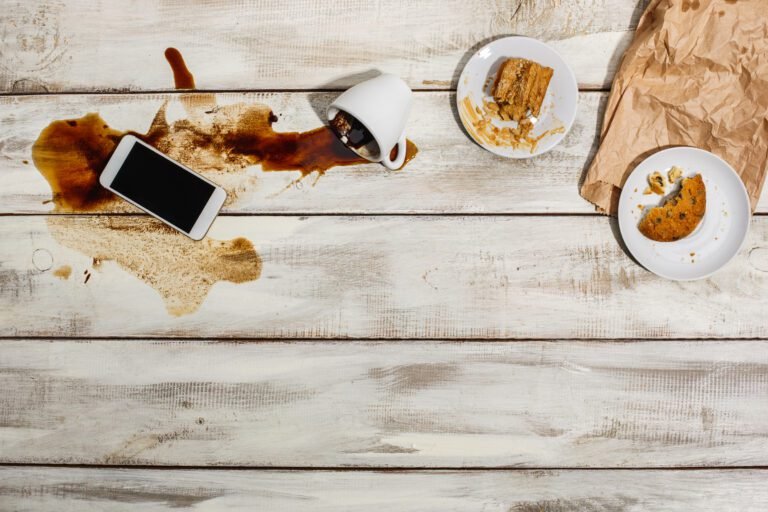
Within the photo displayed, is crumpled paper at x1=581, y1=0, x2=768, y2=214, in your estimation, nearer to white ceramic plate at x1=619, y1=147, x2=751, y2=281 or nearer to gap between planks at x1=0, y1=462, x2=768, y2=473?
white ceramic plate at x1=619, y1=147, x2=751, y2=281

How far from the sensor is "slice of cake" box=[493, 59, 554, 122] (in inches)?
34.6

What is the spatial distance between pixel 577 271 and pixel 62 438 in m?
0.95

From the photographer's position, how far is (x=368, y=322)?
95 cm

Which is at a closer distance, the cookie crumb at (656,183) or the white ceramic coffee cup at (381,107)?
the white ceramic coffee cup at (381,107)

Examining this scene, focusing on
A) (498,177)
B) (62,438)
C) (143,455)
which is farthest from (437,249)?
(62,438)

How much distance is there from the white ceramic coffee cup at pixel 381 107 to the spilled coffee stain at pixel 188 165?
135 millimetres

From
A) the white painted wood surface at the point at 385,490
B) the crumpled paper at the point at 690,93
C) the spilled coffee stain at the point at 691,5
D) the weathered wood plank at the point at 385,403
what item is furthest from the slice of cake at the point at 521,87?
the white painted wood surface at the point at 385,490

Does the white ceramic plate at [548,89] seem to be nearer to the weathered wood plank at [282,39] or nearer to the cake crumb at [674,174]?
the weathered wood plank at [282,39]

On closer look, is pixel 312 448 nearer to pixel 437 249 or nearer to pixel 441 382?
pixel 441 382

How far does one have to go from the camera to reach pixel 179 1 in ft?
3.16

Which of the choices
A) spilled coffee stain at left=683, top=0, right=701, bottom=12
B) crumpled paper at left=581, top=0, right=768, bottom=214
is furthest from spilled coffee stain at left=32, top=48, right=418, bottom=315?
spilled coffee stain at left=683, top=0, right=701, bottom=12

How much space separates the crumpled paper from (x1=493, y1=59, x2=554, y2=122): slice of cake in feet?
0.41

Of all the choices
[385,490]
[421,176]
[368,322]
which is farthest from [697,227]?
[385,490]

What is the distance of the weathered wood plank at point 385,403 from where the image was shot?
93 centimetres
